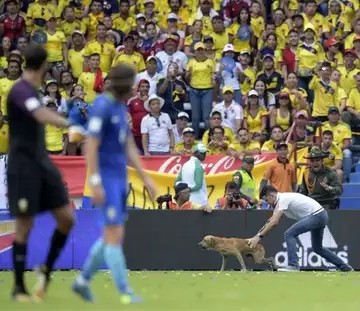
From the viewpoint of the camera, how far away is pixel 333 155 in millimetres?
20953

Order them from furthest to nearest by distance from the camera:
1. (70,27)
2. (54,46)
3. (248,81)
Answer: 1. (70,27)
2. (54,46)
3. (248,81)

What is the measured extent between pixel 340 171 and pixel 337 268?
3024 mm

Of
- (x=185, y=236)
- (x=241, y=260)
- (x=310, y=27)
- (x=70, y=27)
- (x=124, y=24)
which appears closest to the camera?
(x=241, y=260)

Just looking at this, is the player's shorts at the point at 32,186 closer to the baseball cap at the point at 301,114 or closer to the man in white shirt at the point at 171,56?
the baseball cap at the point at 301,114

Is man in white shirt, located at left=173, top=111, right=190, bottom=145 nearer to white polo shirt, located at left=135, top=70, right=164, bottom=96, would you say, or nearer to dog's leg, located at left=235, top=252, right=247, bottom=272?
white polo shirt, located at left=135, top=70, right=164, bottom=96

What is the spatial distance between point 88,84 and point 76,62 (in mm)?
1425

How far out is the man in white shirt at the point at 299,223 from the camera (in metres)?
17.2

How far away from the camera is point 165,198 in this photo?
63.8 feet

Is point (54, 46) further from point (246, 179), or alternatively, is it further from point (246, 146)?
point (246, 179)

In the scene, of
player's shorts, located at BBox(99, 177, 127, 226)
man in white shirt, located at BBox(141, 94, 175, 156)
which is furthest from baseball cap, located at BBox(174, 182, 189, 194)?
player's shorts, located at BBox(99, 177, 127, 226)

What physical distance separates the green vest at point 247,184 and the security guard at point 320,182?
3.57ft

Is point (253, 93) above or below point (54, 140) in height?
above

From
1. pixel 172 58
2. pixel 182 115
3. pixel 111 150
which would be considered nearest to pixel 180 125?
pixel 182 115

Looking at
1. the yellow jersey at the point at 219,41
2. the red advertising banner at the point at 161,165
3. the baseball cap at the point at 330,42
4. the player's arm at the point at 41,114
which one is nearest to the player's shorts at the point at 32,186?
the player's arm at the point at 41,114
